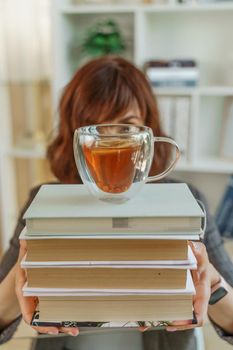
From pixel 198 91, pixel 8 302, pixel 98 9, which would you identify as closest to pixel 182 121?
pixel 198 91

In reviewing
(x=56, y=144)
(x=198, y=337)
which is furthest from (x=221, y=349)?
(x=56, y=144)

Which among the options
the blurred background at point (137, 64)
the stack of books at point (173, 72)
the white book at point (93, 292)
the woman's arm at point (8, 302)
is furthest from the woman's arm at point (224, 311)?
the stack of books at point (173, 72)

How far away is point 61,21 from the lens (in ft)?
6.17

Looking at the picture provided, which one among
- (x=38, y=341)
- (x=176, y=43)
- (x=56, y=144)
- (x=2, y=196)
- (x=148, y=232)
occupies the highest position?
(x=176, y=43)

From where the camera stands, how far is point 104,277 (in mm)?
572

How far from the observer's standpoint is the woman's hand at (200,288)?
61 centimetres

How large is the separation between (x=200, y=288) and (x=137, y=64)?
1326mm

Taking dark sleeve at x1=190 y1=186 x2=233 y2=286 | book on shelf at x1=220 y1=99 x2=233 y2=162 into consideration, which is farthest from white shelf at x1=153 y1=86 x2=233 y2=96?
dark sleeve at x1=190 y1=186 x2=233 y2=286

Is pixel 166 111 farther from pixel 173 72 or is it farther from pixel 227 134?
pixel 227 134

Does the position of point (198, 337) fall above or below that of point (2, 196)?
above

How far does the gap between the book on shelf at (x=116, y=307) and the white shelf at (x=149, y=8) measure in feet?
4.57

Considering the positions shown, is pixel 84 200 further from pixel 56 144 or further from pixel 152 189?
pixel 56 144

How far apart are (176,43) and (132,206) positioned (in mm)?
1571

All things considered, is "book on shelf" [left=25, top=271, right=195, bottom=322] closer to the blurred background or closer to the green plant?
the blurred background
